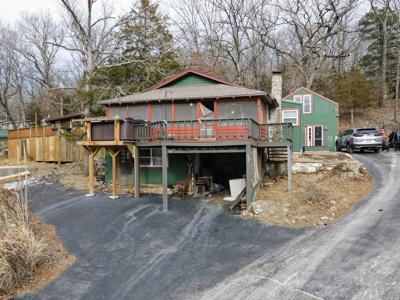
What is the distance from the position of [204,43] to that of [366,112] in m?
18.3

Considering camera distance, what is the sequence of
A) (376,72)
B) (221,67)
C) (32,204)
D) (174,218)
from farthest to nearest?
(376,72)
(221,67)
(32,204)
(174,218)

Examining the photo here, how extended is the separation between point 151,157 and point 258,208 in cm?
579

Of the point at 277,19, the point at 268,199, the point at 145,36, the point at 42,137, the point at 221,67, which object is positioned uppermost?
the point at 277,19

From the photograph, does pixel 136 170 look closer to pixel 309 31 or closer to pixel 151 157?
pixel 151 157

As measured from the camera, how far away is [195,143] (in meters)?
10.1

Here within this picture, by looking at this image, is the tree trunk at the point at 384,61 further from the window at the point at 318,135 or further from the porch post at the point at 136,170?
the porch post at the point at 136,170

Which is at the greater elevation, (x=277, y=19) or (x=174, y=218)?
(x=277, y=19)

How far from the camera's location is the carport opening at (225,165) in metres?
13.4

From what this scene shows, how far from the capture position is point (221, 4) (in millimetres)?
26000

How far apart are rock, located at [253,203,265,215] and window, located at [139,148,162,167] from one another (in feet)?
17.0

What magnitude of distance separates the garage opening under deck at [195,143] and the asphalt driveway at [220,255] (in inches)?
72.4

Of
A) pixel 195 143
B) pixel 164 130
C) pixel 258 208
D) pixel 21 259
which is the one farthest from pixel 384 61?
pixel 21 259

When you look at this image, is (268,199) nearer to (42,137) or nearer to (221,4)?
(42,137)

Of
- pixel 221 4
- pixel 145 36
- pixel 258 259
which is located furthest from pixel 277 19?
pixel 258 259
